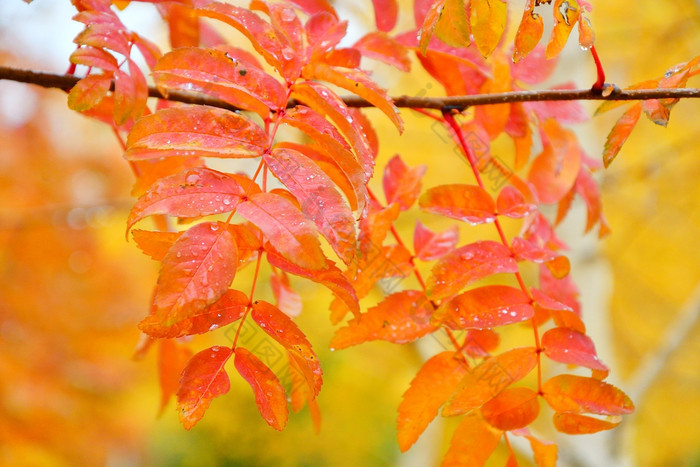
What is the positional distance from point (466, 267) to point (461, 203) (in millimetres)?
112

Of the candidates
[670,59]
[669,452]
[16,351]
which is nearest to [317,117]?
[16,351]

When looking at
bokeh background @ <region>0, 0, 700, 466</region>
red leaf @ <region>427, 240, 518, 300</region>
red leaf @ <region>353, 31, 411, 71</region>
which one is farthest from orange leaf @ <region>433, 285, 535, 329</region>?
bokeh background @ <region>0, 0, 700, 466</region>

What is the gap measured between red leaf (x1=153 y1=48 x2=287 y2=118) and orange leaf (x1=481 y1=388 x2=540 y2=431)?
0.43m

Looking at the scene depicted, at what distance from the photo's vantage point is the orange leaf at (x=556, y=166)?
921 millimetres

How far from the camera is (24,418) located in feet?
12.3

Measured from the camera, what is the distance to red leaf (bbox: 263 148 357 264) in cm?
50

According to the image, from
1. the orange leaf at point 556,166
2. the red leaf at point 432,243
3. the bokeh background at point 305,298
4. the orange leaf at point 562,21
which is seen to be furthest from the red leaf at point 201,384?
the bokeh background at point 305,298

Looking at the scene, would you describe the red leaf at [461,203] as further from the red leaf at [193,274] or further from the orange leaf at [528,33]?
the red leaf at [193,274]

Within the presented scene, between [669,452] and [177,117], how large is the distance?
6.92 meters

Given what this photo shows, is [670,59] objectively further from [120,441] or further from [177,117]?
[120,441]

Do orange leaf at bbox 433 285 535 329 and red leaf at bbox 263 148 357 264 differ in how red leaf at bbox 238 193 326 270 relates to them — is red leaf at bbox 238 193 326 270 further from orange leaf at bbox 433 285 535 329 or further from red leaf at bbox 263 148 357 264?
orange leaf at bbox 433 285 535 329

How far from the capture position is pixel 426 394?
28.7 inches

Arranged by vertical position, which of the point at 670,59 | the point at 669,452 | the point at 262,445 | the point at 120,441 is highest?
the point at 670,59

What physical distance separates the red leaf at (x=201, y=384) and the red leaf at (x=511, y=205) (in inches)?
16.2
